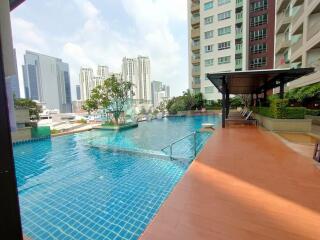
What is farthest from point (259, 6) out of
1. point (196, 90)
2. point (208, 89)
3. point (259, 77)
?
point (259, 77)

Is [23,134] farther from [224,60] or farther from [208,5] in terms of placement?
[208,5]

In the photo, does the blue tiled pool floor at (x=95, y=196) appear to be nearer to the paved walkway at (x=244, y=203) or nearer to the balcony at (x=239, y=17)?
the paved walkway at (x=244, y=203)

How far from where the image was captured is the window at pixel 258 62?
31.6 m

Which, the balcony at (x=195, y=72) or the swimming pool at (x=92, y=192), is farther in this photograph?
the balcony at (x=195, y=72)

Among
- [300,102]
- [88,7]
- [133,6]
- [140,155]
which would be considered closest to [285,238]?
[140,155]

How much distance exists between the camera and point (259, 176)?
3.88 m

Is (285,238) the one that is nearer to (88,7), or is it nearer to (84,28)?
(88,7)

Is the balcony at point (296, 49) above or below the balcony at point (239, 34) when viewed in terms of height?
below

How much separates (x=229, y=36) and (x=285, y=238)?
35.4 metres

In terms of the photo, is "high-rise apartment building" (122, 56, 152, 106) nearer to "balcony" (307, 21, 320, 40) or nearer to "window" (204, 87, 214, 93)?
"window" (204, 87, 214, 93)

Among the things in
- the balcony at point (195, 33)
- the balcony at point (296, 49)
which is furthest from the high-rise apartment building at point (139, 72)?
the balcony at point (296, 49)

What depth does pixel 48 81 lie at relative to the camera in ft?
181

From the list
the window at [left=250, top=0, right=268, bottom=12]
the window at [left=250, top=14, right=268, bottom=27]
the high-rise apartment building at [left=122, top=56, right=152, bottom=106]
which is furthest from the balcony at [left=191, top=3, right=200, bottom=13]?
the high-rise apartment building at [left=122, top=56, right=152, bottom=106]

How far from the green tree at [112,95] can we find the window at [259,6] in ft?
95.0
